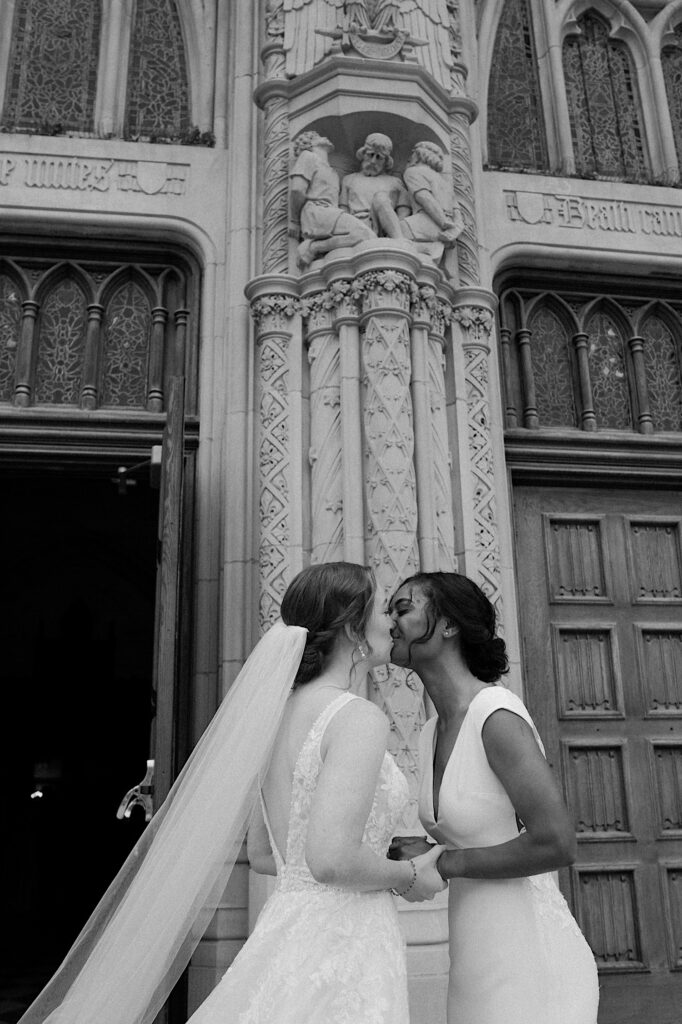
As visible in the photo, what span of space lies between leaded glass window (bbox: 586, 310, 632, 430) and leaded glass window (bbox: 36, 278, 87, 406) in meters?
3.54

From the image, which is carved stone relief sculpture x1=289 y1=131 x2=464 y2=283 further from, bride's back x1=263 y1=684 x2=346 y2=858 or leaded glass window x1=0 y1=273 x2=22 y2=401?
bride's back x1=263 y1=684 x2=346 y2=858

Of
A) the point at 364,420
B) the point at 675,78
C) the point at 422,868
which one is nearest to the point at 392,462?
the point at 364,420

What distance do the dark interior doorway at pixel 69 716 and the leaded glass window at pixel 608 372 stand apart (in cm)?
779

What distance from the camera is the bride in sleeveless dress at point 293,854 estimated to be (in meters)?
2.33

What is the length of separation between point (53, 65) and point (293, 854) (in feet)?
20.4

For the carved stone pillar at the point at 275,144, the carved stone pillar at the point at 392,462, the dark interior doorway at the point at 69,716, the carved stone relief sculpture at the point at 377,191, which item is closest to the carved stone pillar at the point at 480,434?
the carved stone pillar at the point at 392,462

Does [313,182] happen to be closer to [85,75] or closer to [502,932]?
[85,75]

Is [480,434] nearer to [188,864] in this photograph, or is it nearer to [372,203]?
[372,203]

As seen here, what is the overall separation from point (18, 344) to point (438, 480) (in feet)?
9.41

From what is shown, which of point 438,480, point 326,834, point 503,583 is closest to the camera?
point 326,834

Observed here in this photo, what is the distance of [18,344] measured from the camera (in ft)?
20.0

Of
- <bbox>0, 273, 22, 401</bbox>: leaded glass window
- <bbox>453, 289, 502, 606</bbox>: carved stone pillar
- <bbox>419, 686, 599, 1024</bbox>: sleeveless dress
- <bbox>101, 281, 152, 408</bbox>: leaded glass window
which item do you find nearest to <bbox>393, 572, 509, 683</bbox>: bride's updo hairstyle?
<bbox>419, 686, 599, 1024</bbox>: sleeveless dress

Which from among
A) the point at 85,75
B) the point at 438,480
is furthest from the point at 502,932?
the point at 85,75

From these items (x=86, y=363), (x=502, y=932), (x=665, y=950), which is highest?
(x=86, y=363)
